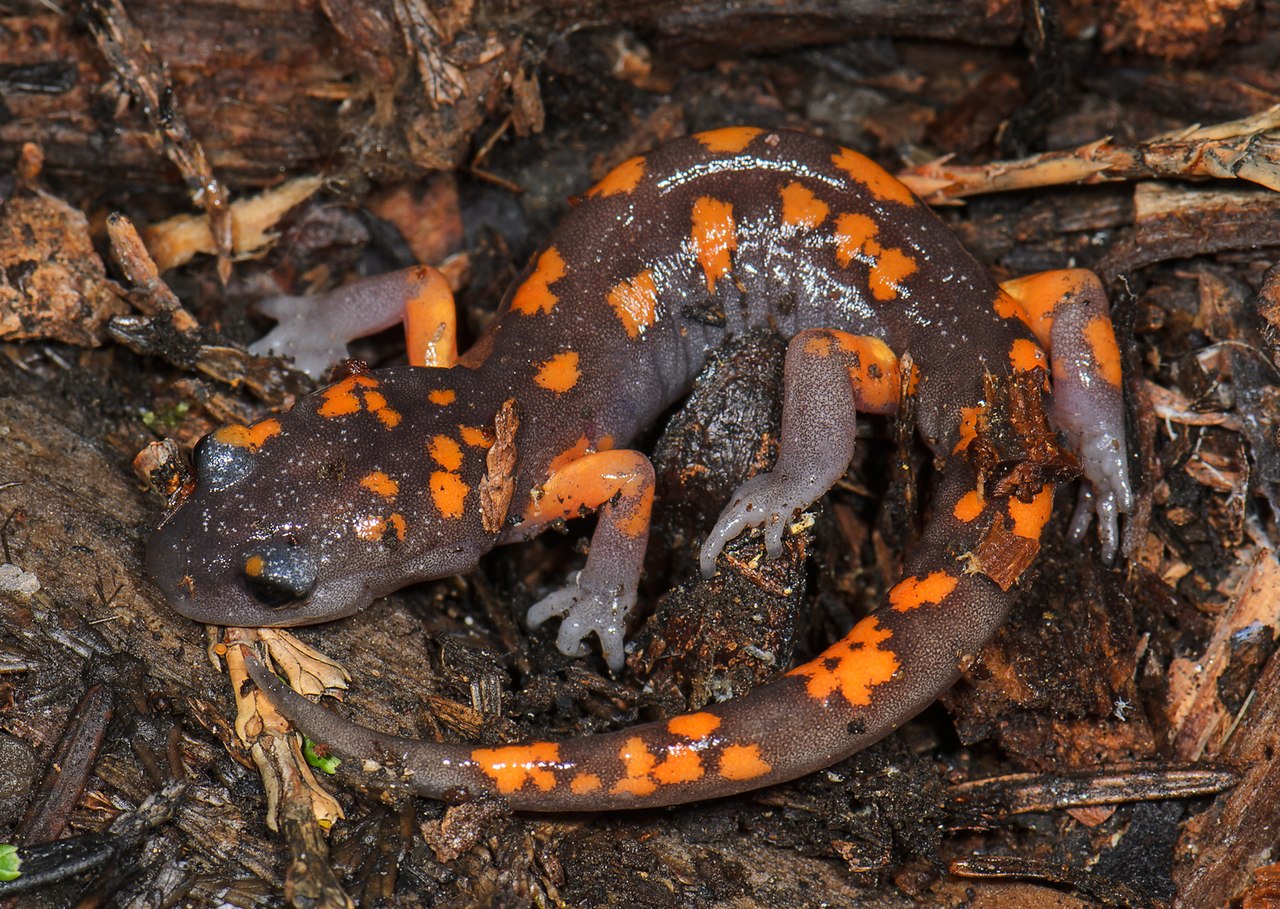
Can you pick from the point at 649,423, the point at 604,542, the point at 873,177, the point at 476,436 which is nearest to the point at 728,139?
the point at 873,177

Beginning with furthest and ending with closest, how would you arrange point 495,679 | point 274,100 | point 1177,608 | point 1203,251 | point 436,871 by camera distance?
point 274,100 → point 1203,251 → point 1177,608 → point 495,679 → point 436,871

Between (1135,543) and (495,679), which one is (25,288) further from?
(1135,543)

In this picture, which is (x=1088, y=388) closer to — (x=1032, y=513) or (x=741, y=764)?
(x=1032, y=513)

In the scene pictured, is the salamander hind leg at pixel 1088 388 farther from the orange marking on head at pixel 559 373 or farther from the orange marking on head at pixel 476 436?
the orange marking on head at pixel 476 436

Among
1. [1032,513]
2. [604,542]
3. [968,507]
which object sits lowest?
[604,542]

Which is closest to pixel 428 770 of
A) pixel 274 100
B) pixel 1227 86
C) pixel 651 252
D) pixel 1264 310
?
pixel 651 252
